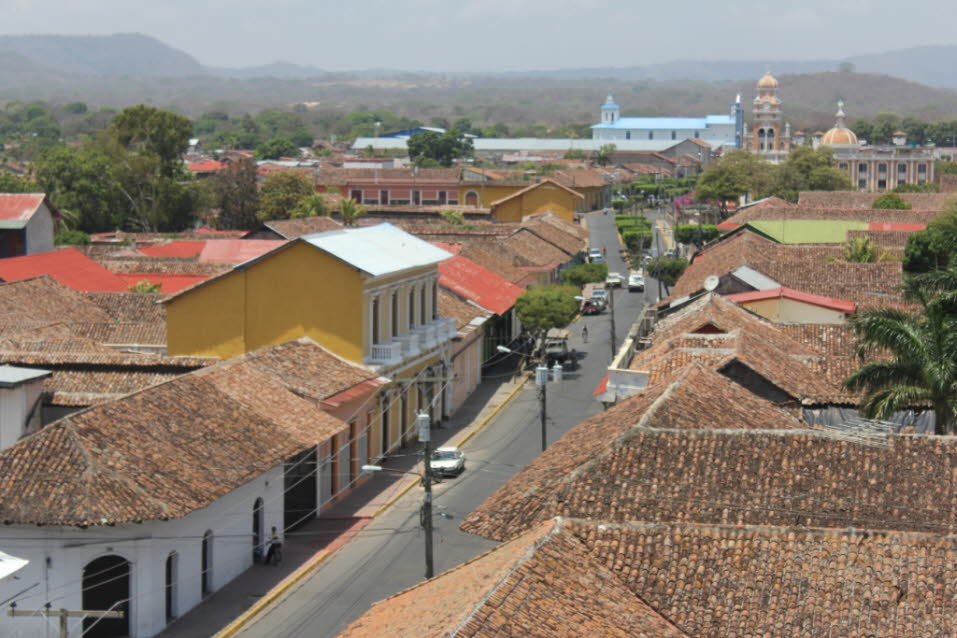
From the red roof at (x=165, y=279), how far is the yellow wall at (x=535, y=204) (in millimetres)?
35901

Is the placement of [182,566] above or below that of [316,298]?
below

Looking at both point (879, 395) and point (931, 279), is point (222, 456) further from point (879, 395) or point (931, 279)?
point (931, 279)

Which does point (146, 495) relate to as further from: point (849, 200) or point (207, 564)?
point (849, 200)

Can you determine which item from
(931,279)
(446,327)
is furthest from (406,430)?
(931,279)

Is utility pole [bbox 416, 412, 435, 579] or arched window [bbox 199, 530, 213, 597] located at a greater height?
utility pole [bbox 416, 412, 435, 579]

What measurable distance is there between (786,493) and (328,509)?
14.8m

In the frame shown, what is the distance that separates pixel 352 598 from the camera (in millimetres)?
24375

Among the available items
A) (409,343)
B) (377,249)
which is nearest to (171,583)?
(409,343)

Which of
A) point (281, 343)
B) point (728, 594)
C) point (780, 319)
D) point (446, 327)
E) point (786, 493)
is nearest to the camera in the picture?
point (728, 594)

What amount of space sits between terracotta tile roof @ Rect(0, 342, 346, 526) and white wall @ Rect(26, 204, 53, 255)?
114 ft

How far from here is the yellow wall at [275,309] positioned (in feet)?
111

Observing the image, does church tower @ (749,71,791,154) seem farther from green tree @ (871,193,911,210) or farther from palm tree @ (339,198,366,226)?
palm tree @ (339,198,366,226)

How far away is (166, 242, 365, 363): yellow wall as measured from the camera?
33781mm

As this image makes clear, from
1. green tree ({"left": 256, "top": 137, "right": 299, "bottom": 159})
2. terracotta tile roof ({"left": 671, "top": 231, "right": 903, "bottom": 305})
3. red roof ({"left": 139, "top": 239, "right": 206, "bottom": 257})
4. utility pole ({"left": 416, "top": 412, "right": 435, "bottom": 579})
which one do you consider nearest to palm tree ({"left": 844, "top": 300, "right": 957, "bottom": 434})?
utility pole ({"left": 416, "top": 412, "right": 435, "bottom": 579})
